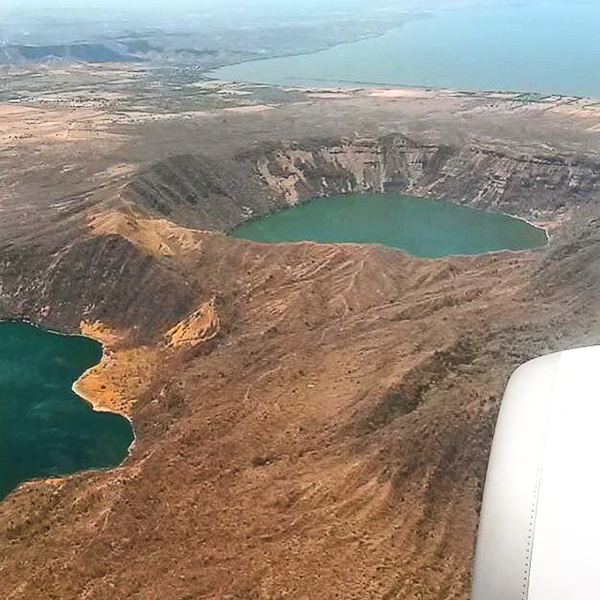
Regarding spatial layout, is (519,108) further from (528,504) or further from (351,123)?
(528,504)

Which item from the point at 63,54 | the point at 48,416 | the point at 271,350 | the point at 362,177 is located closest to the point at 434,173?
the point at 362,177

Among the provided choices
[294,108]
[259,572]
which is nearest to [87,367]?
[259,572]

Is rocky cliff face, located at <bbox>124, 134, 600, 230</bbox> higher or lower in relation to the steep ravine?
higher

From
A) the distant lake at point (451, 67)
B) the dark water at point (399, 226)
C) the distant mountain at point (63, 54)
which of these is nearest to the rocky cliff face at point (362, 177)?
the dark water at point (399, 226)

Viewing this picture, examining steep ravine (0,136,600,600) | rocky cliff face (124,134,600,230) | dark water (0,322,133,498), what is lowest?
dark water (0,322,133,498)

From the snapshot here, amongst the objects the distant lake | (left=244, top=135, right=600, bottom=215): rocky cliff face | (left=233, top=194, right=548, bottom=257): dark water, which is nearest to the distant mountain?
the distant lake

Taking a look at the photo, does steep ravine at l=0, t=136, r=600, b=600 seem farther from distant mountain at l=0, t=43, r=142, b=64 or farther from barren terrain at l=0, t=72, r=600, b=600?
distant mountain at l=0, t=43, r=142, b=64

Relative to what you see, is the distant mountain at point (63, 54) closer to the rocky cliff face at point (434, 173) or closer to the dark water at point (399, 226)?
the rocky cliff face at point (434, 173)
